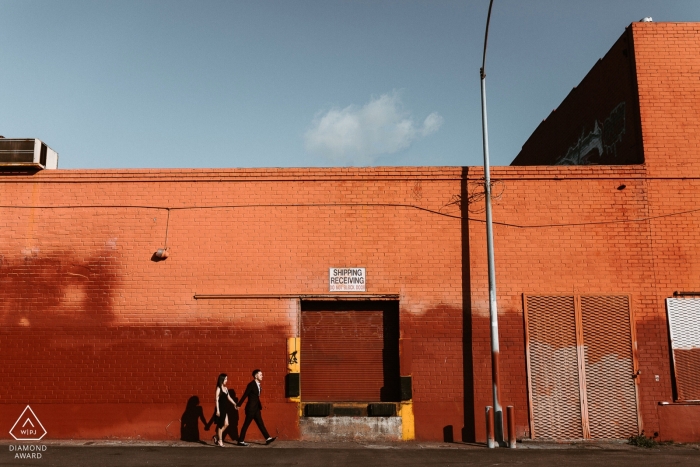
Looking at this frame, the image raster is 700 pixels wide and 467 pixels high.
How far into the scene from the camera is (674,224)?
13.5 meters

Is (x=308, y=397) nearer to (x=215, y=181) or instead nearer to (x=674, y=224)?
(x=215, y=181)

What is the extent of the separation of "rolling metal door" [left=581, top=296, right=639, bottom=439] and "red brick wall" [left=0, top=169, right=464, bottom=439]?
277 cm

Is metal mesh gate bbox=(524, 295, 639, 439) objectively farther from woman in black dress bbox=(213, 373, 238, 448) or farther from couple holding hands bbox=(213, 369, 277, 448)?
woman in black dress bbox=(213, 373, 238, 448)

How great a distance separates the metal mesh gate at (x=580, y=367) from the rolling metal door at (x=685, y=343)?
Result: 92 centimetres

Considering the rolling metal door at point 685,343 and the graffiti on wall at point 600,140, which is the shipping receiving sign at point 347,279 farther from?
the graffiti on wall at point 600,140

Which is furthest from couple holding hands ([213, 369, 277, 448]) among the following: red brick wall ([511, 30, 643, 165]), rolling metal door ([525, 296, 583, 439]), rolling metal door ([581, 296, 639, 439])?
red brick wall ([511, 30, 643, 165])

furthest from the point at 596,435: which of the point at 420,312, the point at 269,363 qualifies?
the point at 269,363

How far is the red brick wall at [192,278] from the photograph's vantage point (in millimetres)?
12992

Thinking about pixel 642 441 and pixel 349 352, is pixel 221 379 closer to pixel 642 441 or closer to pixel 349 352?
pixel 349 352

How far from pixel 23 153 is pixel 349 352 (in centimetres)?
858

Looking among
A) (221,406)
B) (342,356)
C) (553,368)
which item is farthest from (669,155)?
(221,406)

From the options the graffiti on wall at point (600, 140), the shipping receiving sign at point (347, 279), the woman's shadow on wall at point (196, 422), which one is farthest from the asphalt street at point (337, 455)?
the graffiti on wall at point (600, 140)

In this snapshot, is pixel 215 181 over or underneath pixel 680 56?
underneath

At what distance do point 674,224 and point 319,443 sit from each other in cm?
902
